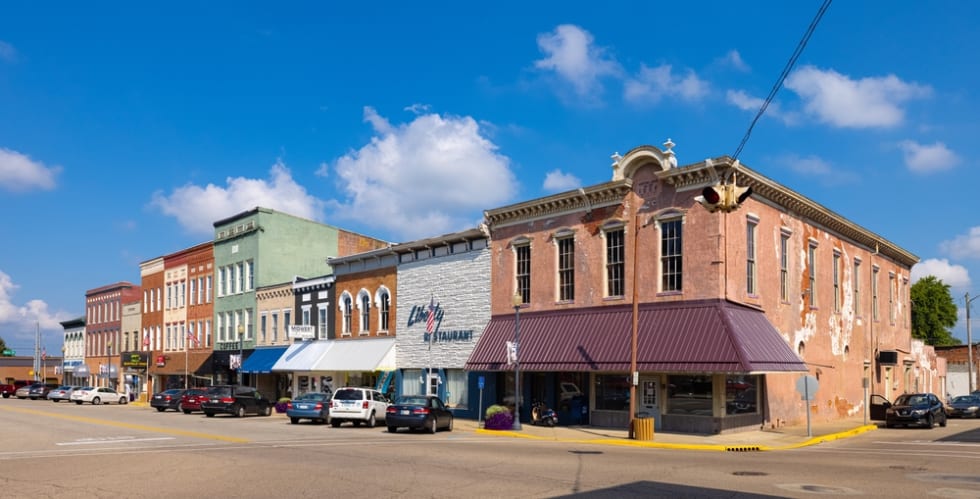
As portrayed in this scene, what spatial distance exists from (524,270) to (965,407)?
23.7m

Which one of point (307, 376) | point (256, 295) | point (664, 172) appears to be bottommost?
point (307, 376)

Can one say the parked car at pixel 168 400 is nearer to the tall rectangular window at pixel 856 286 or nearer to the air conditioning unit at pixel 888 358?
the tall rectangular window at pixel 856 286

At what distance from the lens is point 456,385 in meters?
38.5

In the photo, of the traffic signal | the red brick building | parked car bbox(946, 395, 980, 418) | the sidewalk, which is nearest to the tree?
parked car bbox(946, 395, 980, 418)

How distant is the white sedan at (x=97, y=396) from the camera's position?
61.5m

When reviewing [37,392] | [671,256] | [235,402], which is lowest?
[37,392]

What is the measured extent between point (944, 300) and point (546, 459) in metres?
76.5

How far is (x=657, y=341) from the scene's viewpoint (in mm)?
28953

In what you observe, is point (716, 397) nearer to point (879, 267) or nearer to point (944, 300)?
point (879, 267)

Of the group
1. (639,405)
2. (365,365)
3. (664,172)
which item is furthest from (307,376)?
(664,172)

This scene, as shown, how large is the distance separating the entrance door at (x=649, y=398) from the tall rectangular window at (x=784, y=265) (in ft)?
21.8

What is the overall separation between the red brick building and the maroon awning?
0.16 ft

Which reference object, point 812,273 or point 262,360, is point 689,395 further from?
point 262,360

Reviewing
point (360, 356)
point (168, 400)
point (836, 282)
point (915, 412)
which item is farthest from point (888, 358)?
point (168, 400)
